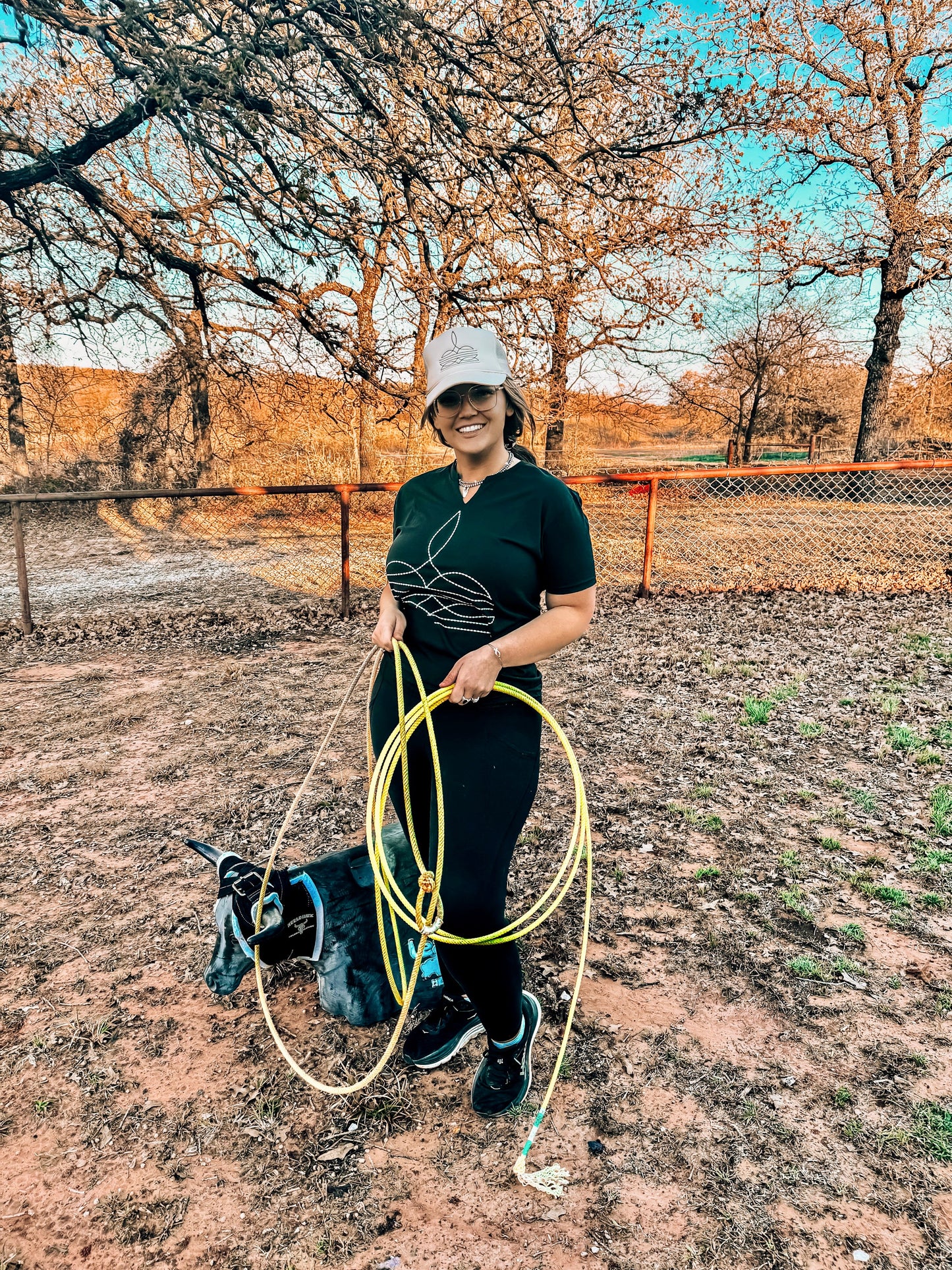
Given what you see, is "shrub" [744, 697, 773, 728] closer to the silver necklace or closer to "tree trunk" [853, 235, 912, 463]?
the silver necklace

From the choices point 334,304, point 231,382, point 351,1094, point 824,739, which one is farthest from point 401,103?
point 351,1094

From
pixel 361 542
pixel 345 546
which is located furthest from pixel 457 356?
pixel 361 542

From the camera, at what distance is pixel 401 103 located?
5410 millimetres

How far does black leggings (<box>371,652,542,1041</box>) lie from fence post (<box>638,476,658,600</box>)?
19.4 ft

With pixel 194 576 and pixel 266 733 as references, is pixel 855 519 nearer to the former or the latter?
pixel 194 576

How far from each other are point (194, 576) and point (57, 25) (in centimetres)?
599

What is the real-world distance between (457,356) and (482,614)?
622 millimetres

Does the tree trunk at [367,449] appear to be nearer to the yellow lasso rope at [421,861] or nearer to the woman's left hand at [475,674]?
the yellow lasso rope at [421,861]

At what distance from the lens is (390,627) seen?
6.37ft

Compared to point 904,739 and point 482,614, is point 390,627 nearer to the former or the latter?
point 482,614

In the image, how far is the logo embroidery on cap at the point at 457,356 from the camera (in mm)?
1800

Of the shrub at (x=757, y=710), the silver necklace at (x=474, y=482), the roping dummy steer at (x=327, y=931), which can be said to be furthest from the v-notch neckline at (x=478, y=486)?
the shrub at (x=757, y=710)

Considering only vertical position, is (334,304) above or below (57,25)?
below

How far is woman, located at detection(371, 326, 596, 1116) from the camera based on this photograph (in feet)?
5.75
